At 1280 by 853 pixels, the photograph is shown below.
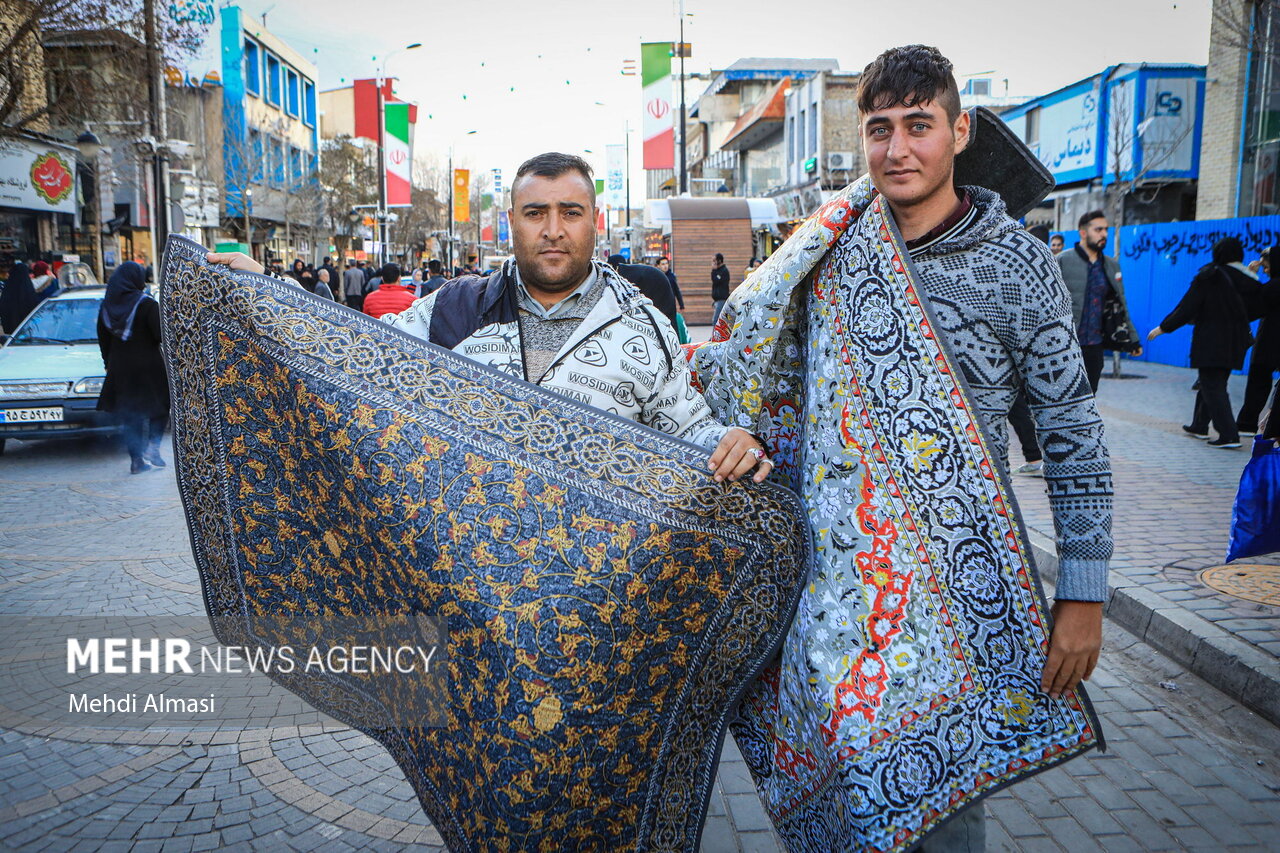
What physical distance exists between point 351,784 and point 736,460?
2132 millimetres

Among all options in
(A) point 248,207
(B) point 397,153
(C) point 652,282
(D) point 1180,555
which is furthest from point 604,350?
(A) point 248,207

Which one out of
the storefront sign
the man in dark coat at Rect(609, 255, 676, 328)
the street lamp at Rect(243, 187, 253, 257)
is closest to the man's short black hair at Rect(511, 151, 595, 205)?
the man in dark coat at Rect(609, 255, 676, 328)

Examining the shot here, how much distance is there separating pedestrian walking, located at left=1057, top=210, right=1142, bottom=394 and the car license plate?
1019 cm

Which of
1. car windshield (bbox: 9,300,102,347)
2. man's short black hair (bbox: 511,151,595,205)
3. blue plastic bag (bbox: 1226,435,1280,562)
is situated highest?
man's short black hair (bbox: 511,151,595,205)

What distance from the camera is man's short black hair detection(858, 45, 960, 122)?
2.23 metres

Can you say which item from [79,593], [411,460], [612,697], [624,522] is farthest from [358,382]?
[79,593]

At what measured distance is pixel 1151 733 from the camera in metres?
3.85

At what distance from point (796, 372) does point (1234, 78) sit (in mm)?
19998

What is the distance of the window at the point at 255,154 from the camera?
36.3m

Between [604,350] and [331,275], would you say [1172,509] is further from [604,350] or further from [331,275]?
[331,275]

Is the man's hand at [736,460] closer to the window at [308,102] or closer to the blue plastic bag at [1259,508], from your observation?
the blue plastic bag at [1259,508]

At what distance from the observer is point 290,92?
4669 cm

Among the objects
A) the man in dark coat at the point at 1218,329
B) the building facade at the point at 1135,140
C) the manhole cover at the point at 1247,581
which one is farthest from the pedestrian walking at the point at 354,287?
the manhole cover at the point at 1247,581

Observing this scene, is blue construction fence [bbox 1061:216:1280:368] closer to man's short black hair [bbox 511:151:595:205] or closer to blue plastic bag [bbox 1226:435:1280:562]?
blue plastic bag [bbox 1226:435:1280:562]
